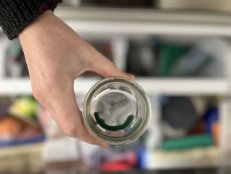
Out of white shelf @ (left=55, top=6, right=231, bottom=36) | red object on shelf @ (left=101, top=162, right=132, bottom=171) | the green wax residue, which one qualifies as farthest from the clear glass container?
red object on shelf @ (left=101, top=162, right=132, bottom=171)

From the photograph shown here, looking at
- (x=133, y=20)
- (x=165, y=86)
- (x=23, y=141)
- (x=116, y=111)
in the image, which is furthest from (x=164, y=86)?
(x=116, y=111)

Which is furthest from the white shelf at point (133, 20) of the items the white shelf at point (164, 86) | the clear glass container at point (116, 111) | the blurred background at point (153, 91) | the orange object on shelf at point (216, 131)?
the clear glass container at point (116, 111)

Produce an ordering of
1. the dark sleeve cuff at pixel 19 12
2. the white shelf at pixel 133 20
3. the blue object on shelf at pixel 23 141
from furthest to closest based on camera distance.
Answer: the blue object on shelf at pixel 23 141 < the white shelf at pixel 133 20 < the dark sleeve cuff at pixel 19 12

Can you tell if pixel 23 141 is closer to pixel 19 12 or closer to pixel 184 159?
pixel 184 159

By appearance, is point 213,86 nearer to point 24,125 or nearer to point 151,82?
point 151,82

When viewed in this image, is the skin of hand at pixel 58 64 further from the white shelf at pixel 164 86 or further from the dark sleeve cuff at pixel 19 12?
the white shelf at pixel 164 86

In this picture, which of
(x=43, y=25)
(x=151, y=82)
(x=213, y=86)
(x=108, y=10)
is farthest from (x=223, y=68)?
(x=43, y=25)

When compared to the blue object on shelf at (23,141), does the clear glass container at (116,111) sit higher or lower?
lower

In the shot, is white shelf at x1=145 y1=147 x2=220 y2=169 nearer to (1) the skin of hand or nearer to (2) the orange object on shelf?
(2) the orange object on shelf

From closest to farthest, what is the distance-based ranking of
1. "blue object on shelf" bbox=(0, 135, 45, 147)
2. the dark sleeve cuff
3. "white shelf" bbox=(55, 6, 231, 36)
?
the dark sleeve cuff < "white shelf" bbox=(55, 6, 231, 36) < "blue object on shelf" bbox=(0, 135, 45, 147)
